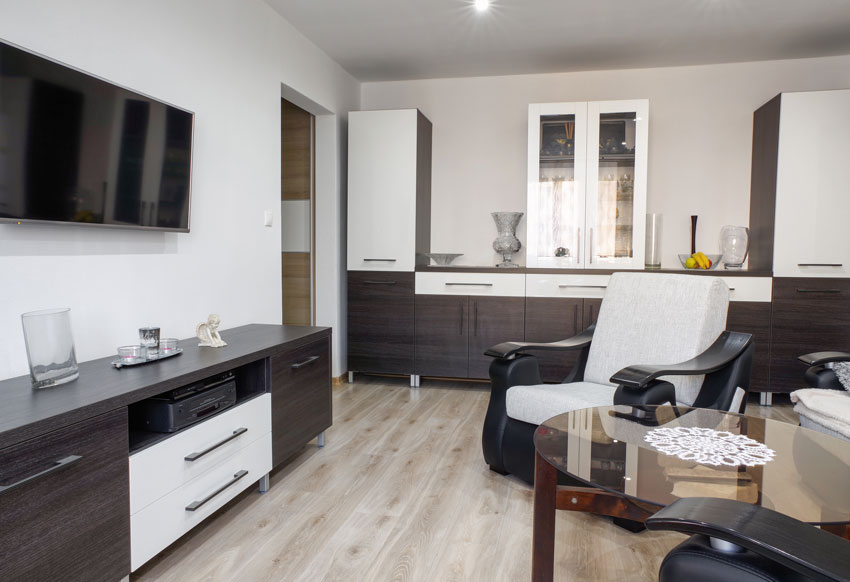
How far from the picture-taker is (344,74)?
4414 millimetres

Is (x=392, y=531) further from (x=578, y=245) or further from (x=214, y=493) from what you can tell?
(x=578, y=245)

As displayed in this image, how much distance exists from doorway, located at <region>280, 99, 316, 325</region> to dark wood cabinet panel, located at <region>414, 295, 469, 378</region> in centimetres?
87

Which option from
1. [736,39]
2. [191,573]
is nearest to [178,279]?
[191,573]

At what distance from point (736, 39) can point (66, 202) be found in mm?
4001

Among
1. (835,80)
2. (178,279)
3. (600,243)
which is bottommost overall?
(178,279)

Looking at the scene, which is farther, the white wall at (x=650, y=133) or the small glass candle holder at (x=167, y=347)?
the white wall at (x=650, y=133)

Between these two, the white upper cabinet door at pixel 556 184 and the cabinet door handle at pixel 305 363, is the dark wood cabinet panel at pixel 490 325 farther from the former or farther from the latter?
the cabinet door handle at pixel 305 363

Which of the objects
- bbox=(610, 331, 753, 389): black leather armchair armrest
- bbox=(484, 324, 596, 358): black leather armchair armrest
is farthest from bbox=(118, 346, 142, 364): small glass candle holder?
bbox=(610, 331, 753, 389): black leather armchair armrest

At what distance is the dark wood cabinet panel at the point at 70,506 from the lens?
1.21 metres

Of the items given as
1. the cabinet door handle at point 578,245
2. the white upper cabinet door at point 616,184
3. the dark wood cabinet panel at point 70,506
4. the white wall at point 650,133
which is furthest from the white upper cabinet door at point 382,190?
the dark wood cabinet panel at point 70,506

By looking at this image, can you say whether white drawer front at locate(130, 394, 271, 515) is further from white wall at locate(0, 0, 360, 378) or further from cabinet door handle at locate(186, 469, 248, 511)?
white wall at locate(0, 0, 360, 378)

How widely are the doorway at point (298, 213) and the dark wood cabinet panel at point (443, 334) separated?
873 mm

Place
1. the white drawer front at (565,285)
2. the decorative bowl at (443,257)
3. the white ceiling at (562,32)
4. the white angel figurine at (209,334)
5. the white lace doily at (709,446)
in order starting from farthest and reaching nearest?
the decorative bowl at (443,257)
the white drawer front at (565,285)
the white ceiling at (562,32)
the white angel figurine at (209,334)
the white lace doily at (709,446)

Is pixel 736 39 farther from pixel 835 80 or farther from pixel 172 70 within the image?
pixel 172 70
